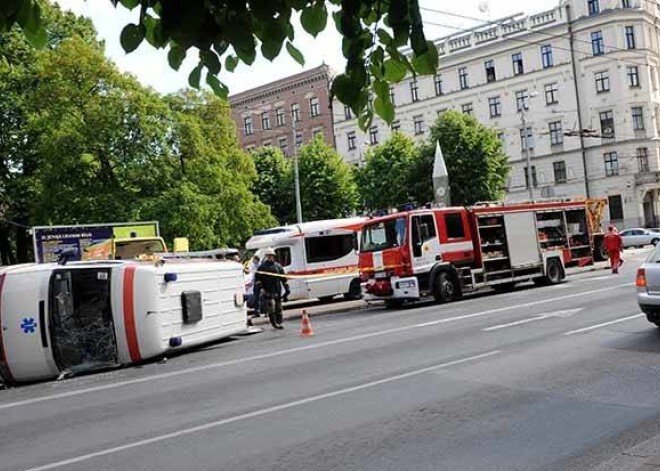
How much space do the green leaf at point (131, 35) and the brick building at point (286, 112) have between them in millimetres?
61112

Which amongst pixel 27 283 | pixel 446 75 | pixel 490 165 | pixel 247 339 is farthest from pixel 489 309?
pixel 446 75

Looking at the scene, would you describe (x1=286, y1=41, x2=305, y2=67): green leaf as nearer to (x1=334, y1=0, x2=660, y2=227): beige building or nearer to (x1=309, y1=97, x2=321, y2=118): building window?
(x1=334, y1=0, x2=660, y2=227): beige building

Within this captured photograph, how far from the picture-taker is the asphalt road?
5.85 m

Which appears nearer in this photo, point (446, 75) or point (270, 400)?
point (270, 400)

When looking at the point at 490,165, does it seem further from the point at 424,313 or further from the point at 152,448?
the point at 152,448

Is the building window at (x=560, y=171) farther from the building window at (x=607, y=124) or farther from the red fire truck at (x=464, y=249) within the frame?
the red fire truck at (x=464, y=249)

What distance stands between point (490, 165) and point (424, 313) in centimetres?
3018

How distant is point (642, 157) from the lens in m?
53.9

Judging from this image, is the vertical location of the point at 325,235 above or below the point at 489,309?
above

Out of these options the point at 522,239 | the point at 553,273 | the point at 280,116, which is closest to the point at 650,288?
the point at 522,239

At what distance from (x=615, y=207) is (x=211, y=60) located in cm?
5633

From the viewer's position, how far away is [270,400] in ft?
26.5

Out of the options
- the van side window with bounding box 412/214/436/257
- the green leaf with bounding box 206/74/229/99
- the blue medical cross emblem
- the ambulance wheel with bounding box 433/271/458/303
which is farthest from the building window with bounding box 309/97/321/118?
the green leaf with bounding box 206/74/229/99

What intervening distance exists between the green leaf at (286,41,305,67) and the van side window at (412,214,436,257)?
16.1 metres
